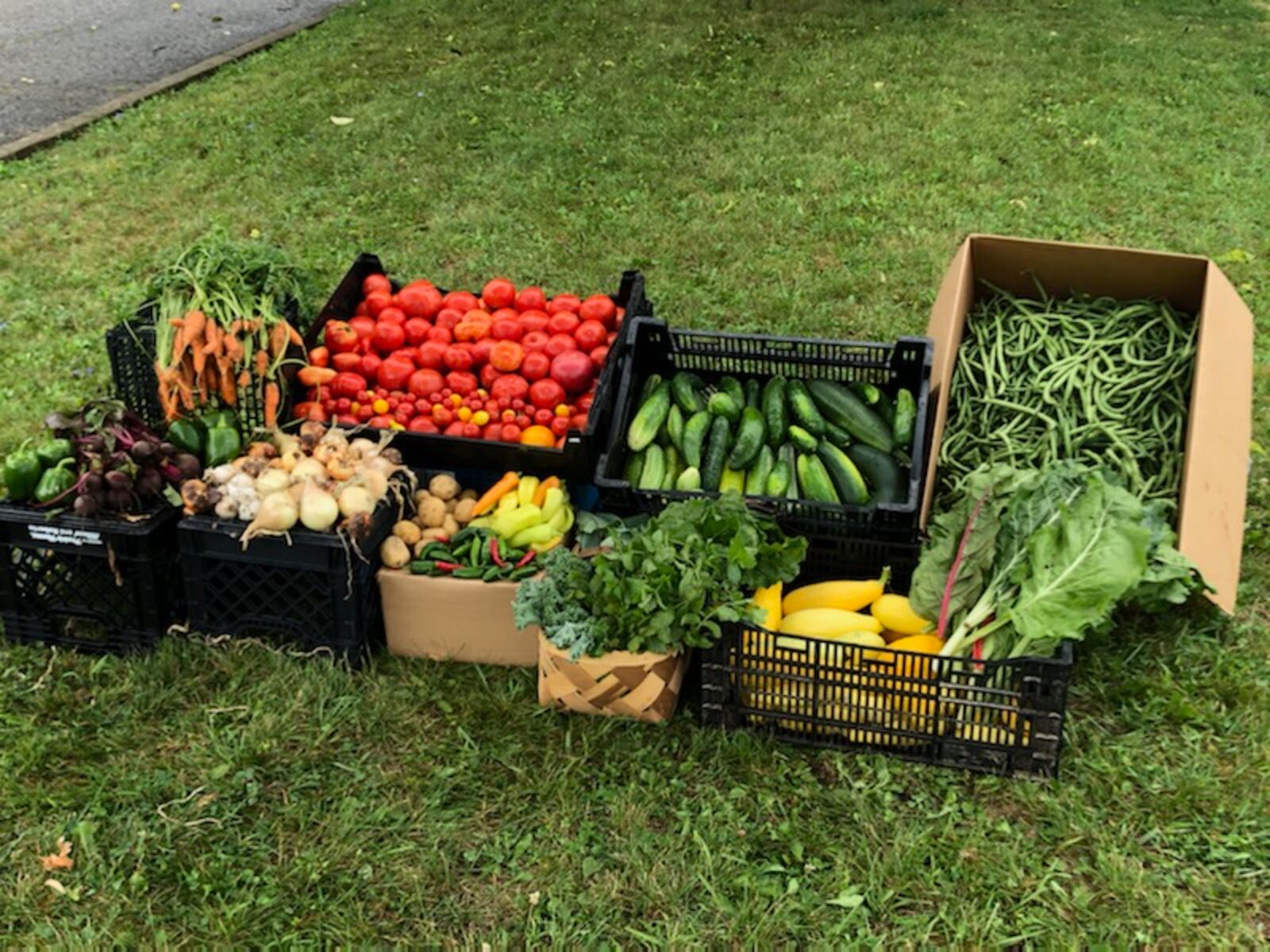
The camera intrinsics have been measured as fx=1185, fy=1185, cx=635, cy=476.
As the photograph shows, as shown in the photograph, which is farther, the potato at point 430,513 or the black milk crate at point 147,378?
the black milk crate at point 147,378

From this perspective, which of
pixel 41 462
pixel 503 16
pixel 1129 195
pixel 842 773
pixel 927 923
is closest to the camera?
pixel 927 923

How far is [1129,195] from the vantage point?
23.3ft

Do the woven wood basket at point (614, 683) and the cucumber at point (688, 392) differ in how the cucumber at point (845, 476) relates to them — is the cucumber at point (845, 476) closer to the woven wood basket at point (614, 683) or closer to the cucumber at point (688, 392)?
the cucumber at point (688, 392)

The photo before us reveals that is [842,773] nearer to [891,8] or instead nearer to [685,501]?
[685,501]

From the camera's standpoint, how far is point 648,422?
382 cm

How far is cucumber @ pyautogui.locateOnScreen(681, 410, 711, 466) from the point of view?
147 inches

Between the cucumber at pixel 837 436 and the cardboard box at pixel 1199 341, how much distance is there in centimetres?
26

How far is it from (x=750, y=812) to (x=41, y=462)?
2237 mm

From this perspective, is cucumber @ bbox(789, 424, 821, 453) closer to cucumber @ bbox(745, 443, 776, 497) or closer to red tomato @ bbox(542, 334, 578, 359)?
cucumber @ bbox(745, 443, 776, 497)

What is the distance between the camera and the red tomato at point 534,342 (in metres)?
4.11

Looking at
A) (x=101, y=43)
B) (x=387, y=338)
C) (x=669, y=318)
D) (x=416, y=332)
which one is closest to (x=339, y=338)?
(x=387, y=338)

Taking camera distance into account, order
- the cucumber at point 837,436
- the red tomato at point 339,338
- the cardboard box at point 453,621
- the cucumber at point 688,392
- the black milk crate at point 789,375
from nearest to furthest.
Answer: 1. the cardboard box at point 453,621
2. the black milk crate at point 789,375
3. the cucumber at point 837,436
4. the cucumber at point 688,392
5. the red tomato at point 339,338

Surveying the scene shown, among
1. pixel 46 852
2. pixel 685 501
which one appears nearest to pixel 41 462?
pixel 46 852

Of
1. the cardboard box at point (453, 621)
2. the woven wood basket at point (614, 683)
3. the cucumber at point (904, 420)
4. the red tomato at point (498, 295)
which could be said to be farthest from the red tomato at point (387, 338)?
the cucumber at point (904, 420)
